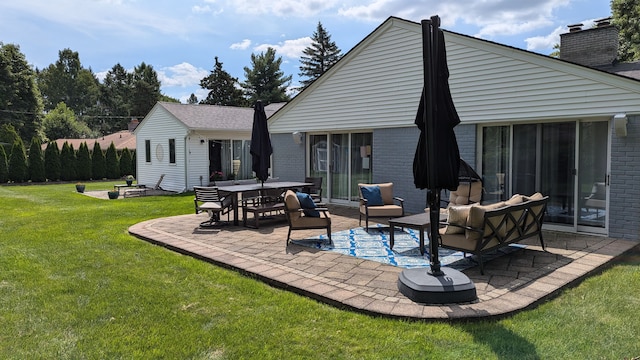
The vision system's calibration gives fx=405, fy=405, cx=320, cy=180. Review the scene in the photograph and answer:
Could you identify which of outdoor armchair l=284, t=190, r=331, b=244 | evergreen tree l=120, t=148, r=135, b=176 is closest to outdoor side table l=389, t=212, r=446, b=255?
outdoor armchair l=284, t=190, r=331, b=244

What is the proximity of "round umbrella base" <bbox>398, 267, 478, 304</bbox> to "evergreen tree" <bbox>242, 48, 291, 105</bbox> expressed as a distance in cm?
3760

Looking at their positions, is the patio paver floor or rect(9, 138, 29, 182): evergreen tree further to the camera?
rect(9, 138, 29, 182): evergreen tree

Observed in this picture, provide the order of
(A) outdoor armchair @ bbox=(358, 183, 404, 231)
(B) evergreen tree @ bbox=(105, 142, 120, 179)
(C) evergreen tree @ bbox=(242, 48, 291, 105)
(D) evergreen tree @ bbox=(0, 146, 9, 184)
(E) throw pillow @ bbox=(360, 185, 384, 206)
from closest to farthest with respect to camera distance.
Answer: (A) outdoor armchair @ bbox=(358, 183, 404, 231) → (E) throw pillow @ bbox=(360, 185, 384, 206) → (D) evergreen tree @ bbox=(0, 146, 9, 184) → (B) evergreen tree @ bbox=(105, 142, 120, 179) → (C) evergreen tree @ bbox=(242, 48, 291, 105)

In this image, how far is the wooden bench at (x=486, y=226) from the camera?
5.07 m

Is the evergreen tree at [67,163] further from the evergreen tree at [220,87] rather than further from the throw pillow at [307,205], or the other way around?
the throw pillow at [307,205]

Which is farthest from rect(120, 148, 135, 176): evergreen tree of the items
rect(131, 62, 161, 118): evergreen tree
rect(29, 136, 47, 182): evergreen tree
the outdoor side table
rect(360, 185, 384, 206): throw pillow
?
the outdoor side table

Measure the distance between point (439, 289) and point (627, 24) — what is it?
92.0ft

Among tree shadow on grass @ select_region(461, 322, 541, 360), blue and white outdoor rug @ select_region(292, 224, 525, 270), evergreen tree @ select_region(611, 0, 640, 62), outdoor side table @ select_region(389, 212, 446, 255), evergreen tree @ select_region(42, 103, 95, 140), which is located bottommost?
tree shadow on grass @ select_region(461, 322, 541, 360)

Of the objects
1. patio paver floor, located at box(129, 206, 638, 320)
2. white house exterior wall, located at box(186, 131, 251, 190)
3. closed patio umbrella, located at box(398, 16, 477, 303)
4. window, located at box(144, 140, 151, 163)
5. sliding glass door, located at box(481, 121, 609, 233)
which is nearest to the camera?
patio paver floor, located at box(129, 206, 638, 320)

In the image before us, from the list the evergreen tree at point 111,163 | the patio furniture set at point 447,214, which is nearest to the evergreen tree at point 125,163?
the evergreen tree at point 111,163

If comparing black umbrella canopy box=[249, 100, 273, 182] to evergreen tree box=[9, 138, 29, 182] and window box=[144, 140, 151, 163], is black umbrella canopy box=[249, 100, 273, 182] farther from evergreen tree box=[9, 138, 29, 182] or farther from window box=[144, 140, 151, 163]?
evergreen tree box=[9, 138, 29, 182]

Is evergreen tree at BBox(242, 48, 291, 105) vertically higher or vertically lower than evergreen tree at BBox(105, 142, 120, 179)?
higher

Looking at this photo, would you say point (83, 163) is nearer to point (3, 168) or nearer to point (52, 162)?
point (52, 162)

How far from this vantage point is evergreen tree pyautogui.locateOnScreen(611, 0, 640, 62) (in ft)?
76.4
